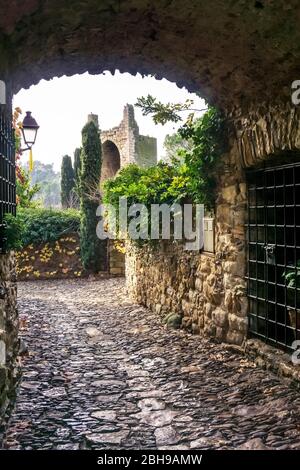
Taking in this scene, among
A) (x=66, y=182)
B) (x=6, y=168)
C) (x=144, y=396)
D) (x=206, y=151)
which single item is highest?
(x=66, y=182)

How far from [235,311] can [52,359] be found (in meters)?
2.04

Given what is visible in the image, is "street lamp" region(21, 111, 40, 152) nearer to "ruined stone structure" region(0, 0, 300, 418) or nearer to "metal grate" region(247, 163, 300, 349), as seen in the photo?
"ruined stone structure" region(0, 0, 300, 418)

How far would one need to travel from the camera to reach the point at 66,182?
74.1ft

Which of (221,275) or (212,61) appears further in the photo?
(221,275)

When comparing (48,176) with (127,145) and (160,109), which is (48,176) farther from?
(160,109)

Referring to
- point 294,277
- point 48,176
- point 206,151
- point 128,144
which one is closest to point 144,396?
point 294,277

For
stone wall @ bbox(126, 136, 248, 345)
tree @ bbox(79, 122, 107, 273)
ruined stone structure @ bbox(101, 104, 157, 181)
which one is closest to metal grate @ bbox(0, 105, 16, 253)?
stone wall @ bbox(126, 136, 248, 345)

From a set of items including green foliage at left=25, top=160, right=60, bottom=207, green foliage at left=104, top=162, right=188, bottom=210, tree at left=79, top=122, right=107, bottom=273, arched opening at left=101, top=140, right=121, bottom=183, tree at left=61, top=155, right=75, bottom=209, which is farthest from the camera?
green foliage at left=25, top=160, right=60, bottom=207

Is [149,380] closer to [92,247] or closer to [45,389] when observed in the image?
[45,389]

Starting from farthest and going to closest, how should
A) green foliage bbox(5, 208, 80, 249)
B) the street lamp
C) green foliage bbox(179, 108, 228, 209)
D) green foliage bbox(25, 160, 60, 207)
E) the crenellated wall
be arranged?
green foliage bbox(25, 160, 60, 207)
green foliage bbox(5, 208, 80, 249)
the street lamp
green foliage bbox(179, 108, 228, 209)
the crenellated wall

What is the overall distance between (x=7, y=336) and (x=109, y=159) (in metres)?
17.5

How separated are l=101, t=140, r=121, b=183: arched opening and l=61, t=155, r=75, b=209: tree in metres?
2.53

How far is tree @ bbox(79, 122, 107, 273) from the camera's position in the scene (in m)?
13.6

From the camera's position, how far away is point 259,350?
445cm
